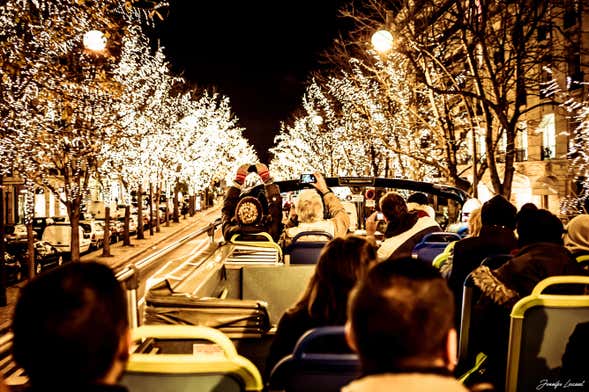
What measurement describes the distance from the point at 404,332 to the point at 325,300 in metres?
1.45

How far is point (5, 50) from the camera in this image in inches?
372

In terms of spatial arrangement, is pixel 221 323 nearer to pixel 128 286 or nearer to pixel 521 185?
pixel 128 286

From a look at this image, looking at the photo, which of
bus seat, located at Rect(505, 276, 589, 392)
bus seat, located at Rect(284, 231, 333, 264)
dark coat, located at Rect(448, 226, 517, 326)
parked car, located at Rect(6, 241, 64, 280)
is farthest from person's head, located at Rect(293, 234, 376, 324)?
parked car, located at Rect(6, 241, 64, 280)

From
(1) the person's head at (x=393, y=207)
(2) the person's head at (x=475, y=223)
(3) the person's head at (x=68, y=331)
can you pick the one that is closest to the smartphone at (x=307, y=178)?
(1) the person's head at (x=393, y=207)

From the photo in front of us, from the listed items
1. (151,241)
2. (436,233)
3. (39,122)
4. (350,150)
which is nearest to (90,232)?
(151,241)

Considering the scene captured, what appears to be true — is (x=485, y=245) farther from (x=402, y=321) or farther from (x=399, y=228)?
(x=402, y=321)

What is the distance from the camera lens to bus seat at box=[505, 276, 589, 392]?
3859mm

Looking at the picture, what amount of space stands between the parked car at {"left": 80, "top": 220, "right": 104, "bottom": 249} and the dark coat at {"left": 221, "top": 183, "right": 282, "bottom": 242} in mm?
20747

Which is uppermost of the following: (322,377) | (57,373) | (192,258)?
(57,373)

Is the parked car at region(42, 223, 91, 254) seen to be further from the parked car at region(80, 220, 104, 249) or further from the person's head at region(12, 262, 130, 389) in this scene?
the person's head at region(12, 262, 130, 389)

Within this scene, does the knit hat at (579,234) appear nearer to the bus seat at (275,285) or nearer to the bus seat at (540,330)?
the bus seat at (540,330)

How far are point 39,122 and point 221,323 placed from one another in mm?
12297

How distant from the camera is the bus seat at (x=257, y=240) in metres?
A: 8.01

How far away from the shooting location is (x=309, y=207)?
798 cm
